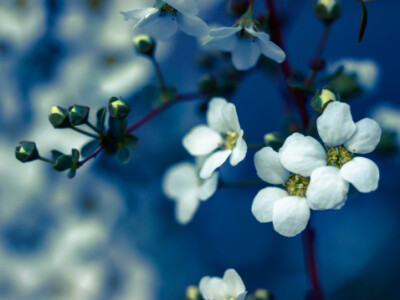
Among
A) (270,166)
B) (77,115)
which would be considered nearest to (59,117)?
(77,115)

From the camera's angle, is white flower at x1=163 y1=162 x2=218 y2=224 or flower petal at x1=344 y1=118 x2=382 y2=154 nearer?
flower petal at x1=344 y1=118 x2=382 y2=154

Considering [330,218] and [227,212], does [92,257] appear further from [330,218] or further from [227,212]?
[330,218]

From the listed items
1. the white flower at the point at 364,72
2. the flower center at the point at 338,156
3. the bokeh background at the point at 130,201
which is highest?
the flower center at the point at 338,156

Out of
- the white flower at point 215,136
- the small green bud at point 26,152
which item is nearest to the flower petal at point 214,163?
the white flower at point 215,136

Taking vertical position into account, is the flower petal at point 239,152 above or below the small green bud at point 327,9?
below

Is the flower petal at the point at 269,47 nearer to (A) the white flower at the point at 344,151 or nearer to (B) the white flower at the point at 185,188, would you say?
(A) the white flower at the point at 344,151

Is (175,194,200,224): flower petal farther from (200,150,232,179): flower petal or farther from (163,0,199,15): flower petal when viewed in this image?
(163,0,199,15): flower petal

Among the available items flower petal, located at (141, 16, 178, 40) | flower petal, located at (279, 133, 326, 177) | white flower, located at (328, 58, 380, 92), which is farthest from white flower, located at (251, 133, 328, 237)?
white flower, located at (328, 58, 380, 92)

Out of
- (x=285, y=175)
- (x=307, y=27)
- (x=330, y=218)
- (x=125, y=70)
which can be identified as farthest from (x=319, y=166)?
(x=307, y=27)
